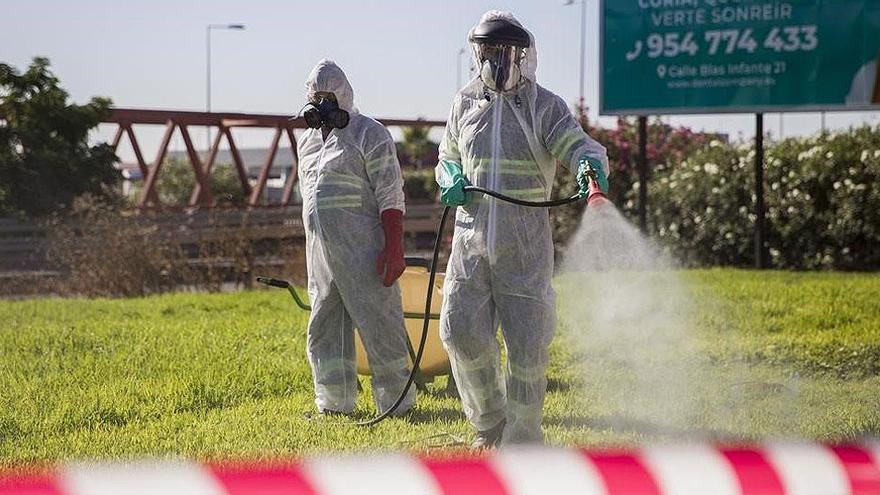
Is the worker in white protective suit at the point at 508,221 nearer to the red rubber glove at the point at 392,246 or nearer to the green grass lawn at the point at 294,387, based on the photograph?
the green grass lawn at the point at 294,387

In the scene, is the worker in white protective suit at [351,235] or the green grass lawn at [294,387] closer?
the green grass lawn at [294,387]

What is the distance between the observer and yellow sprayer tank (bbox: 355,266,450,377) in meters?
7.78

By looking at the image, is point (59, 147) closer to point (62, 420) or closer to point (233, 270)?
point (233, 270)

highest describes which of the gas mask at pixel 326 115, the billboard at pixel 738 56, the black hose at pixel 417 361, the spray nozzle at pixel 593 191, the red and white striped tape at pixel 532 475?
the billboard at pixel 738 56

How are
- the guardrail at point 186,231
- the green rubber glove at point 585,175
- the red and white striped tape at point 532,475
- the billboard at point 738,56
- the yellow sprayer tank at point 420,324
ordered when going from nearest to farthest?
1. the red and white striped tape at point 532,475
2. the green rubber glove at point 585,175
3. the yellow sprayer tank at point 420,324
4. the guardrail at point 186,231
5. the billboard at point 738,56

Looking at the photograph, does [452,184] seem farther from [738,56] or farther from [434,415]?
[738,56]

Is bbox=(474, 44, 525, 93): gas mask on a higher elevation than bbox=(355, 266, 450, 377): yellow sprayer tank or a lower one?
higher

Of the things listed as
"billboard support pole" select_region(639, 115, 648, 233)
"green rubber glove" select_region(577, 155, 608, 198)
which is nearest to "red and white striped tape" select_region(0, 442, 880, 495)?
"green rubber glove" select_region(577, 155, 608, 198)

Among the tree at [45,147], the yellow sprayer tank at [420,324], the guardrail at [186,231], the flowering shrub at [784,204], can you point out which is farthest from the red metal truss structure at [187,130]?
the yellow sprayer tank at [420,324]

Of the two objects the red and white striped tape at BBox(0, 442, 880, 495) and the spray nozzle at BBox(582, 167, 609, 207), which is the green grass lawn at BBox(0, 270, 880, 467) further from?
A: the red and white striped tape at BBox(0, 442, 880, 495)

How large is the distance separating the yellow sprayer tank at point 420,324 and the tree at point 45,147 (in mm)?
14294

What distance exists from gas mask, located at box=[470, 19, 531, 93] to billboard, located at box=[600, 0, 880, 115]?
40.7 feet

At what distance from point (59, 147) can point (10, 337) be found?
12134mm

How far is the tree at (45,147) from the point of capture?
852 inches
